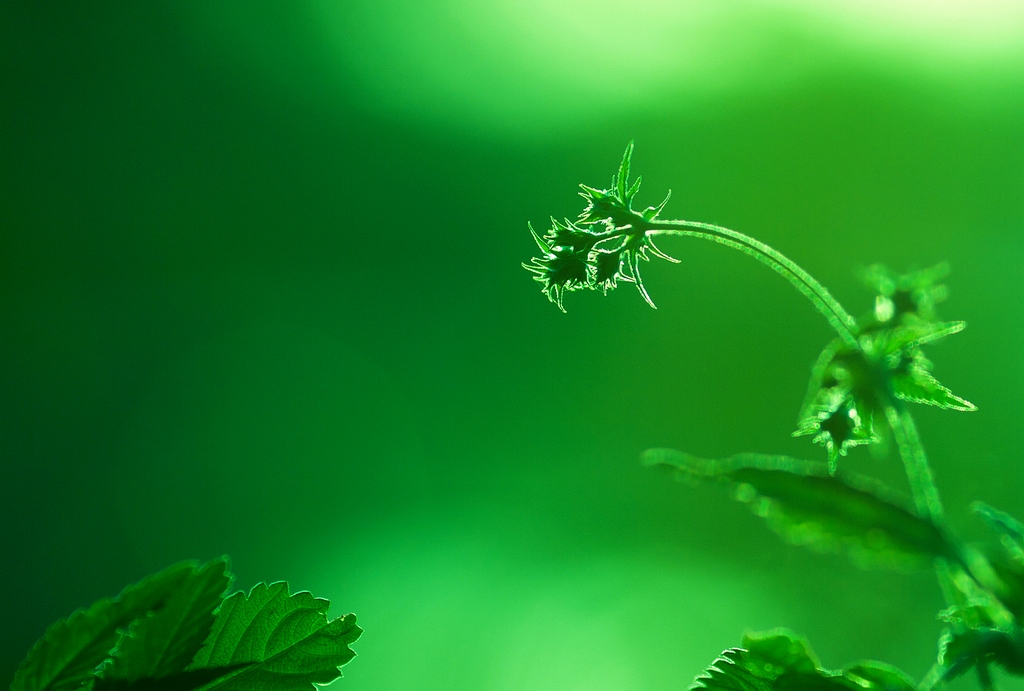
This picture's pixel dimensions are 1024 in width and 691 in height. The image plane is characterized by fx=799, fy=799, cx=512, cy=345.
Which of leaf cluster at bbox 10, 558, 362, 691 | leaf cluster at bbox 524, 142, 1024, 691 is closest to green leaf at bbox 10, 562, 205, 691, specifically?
leaf cluster at bbox 10, 558, 362, 691

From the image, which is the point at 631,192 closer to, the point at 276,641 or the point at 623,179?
the point at 623,179

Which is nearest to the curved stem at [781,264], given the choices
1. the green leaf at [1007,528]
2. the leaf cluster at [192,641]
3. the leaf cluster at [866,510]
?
the leaf cluster at [866,510]

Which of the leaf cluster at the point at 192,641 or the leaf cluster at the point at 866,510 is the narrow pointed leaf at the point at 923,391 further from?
the leaf cluster at the point at 192,641

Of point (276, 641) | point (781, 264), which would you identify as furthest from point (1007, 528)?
point (276, 641)

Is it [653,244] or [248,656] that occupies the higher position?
[653,244]

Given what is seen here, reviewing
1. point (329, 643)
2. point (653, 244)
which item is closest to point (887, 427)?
point (653, 244)

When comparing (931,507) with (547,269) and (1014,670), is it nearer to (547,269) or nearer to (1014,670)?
(1014,670)
